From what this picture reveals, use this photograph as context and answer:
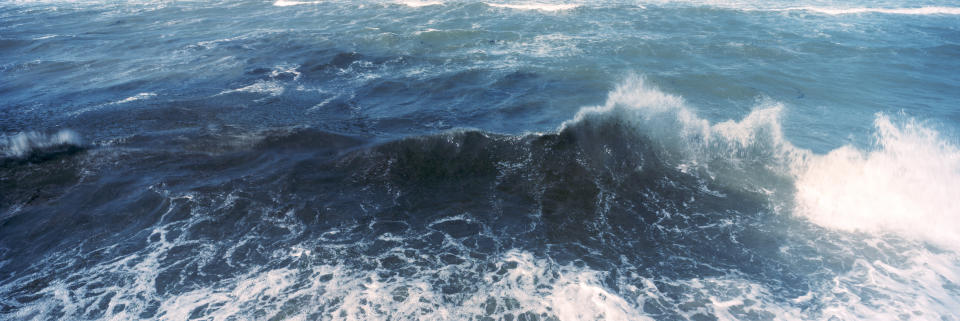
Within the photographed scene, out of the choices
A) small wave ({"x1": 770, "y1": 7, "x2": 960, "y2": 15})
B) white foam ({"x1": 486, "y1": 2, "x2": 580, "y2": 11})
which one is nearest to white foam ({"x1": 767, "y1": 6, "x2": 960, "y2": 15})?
small wave ({"x1": 770, "y1": 7, "x2": 960, "y2": 15})

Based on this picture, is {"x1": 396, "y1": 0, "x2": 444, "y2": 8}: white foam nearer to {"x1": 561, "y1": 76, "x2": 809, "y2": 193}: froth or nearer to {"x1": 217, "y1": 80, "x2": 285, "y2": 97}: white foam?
{"x1": 217, "y1": 80, "x2": 285, "y2": 97}: white foam

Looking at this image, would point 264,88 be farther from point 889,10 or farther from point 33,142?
point 889,10

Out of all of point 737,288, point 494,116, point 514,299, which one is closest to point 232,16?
point 494,116

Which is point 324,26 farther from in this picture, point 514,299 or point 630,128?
point 514,299

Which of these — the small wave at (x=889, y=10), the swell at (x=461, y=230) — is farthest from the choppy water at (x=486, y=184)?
the small wave at (x=889, y=10)

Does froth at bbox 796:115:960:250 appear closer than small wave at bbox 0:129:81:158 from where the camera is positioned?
Yes

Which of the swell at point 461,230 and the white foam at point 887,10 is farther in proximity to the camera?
the white foam at point 887,10

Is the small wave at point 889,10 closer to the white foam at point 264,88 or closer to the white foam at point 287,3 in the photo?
the white foam at point 264,88
